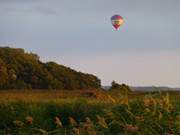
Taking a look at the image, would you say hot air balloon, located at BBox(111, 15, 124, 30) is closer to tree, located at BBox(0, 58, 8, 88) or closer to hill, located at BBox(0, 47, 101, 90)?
hill, located at BBox(0, 47, 101, 90)

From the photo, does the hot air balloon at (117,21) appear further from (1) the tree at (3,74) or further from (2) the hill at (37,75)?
(1) the tree at (3,74)

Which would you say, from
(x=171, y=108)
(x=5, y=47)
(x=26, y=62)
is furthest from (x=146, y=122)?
(x=5, y=47)

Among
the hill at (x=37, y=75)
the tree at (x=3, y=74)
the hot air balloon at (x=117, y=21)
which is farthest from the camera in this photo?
the hill at (x=37, y=75)

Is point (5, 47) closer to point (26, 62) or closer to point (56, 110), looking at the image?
point (26, 62)

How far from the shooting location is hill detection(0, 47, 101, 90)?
260 ft

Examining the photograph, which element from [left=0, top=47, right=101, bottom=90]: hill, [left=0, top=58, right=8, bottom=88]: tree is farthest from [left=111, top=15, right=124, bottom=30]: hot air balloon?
[left=0, top=58, right=8, bottom=88]: tree

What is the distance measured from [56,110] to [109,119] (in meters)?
13.2

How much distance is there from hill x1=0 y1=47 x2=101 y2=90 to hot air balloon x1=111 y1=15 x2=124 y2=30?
992cm

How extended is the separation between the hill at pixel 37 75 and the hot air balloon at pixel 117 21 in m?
9.92

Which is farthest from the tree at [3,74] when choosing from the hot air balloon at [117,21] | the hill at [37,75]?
the hot air balloon at [117,21]

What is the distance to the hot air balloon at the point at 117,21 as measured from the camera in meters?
67.5

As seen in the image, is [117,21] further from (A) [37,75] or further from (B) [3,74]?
(B) [3,74]

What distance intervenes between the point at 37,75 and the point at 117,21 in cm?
1663

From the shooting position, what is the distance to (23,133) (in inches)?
711
